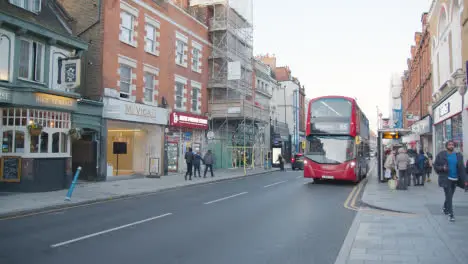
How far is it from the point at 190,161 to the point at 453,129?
554 inches

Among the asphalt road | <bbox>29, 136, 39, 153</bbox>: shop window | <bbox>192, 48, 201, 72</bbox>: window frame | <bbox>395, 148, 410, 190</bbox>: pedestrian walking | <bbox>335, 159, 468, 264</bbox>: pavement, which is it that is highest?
<bbox>192, 48, 201, 72</bbox>: window frame

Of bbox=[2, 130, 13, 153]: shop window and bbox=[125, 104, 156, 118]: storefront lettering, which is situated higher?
bbox=[125, 104, 156, 118]: storefront lettering

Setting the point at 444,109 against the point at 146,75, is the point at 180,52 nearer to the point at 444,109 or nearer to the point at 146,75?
the point at 146,75

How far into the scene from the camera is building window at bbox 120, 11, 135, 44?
21.9 m

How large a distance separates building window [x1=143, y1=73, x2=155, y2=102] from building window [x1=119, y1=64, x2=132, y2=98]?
4.91ft

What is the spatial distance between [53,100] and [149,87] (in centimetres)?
912

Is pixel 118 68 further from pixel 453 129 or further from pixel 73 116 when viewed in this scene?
pixel 453 129

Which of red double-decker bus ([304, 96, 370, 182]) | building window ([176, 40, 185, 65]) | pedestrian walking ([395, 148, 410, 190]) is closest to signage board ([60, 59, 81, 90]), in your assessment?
building window ([176, 40, 185, 65])

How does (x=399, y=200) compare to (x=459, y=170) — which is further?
(x=399, y=200)

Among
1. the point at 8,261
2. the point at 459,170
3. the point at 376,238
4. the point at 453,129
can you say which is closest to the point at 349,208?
the point at 459,170

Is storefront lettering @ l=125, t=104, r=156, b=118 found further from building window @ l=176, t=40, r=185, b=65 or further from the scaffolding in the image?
the scaffolding

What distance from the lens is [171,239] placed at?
24.6 feet

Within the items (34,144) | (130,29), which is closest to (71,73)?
(34,144)

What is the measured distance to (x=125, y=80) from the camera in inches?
871
